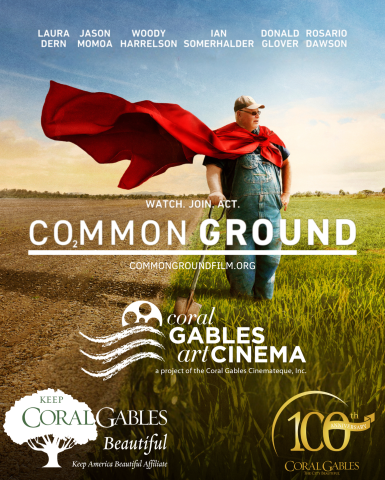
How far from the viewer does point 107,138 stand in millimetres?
2861

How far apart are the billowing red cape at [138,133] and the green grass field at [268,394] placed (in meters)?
1.28

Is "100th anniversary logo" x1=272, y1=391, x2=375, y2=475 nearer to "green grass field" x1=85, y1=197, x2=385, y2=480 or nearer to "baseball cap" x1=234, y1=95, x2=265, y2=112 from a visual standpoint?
"green grass field" x1=85, y1=197, x2=385, y2=480

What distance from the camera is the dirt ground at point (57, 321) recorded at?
1.79 metres

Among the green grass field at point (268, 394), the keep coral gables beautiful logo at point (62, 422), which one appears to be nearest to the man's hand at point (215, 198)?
the green grass field at point (268, 394)

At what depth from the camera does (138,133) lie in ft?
9.46

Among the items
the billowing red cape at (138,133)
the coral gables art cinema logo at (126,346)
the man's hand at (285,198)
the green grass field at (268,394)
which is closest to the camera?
the green grass field at (268,394)

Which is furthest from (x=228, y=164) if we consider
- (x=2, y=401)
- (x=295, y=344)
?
(x=2, y=401)

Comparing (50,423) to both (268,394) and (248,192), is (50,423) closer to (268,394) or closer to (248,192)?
(268,394)

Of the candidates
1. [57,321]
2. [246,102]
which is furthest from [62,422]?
[246,102]

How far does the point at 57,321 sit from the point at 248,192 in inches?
81.4

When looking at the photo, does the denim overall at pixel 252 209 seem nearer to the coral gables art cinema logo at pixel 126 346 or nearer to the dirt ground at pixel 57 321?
the coral gables art cinema logo at pixel 126 346

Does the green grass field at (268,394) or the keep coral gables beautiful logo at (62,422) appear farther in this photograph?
the keep coral gables beautiful logo at (62,422)

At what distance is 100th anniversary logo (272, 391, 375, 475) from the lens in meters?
1.59

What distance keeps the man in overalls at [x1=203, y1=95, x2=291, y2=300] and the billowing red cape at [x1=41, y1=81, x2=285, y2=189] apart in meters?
0.10
